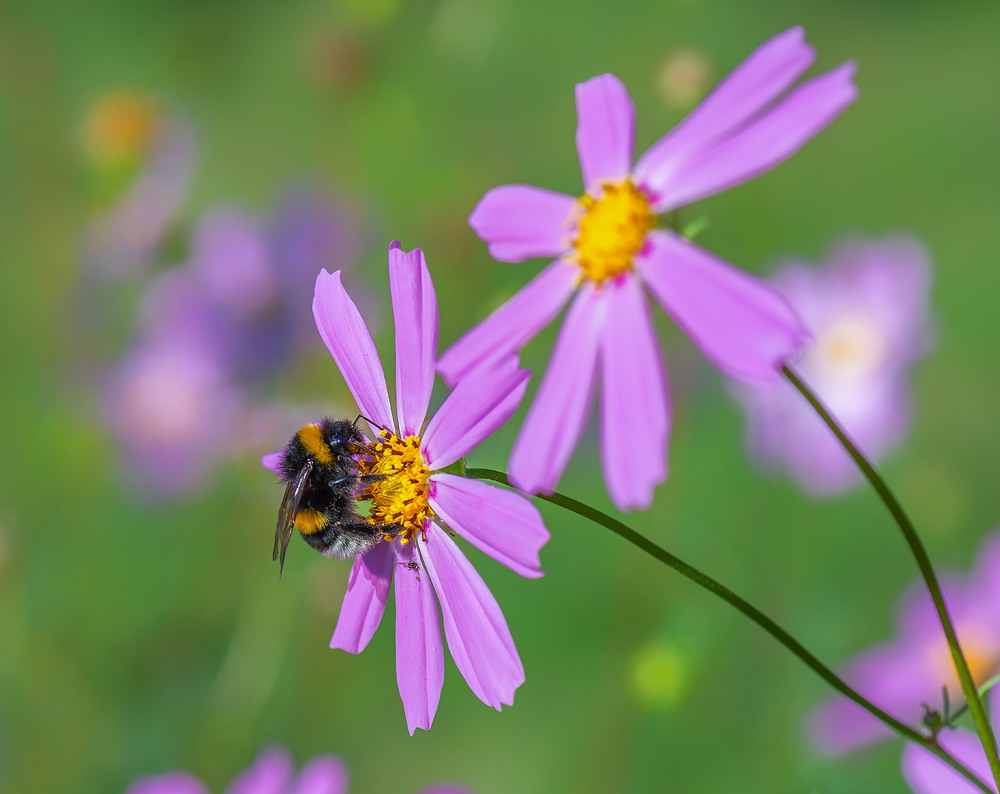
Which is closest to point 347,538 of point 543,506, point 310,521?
point 310,521

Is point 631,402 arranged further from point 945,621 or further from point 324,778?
point 324,778

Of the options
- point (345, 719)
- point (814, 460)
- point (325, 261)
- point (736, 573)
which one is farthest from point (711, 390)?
point (345, 719)

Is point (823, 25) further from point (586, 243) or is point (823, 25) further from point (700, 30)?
point (586, 243)

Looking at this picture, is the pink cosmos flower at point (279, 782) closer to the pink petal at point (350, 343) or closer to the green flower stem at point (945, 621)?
the pink petal at point (350, 343)

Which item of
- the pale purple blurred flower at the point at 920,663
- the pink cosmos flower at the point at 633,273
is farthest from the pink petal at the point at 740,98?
the pale purple blurred flower at the point at 920,663

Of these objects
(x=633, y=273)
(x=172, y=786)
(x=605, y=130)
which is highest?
(x=605, y=130)

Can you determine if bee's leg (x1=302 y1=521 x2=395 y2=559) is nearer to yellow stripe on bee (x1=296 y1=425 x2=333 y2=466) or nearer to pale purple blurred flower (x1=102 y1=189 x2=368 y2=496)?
yellow stripe on bee (x1=296 y1=425 x2=333 y2=466)
